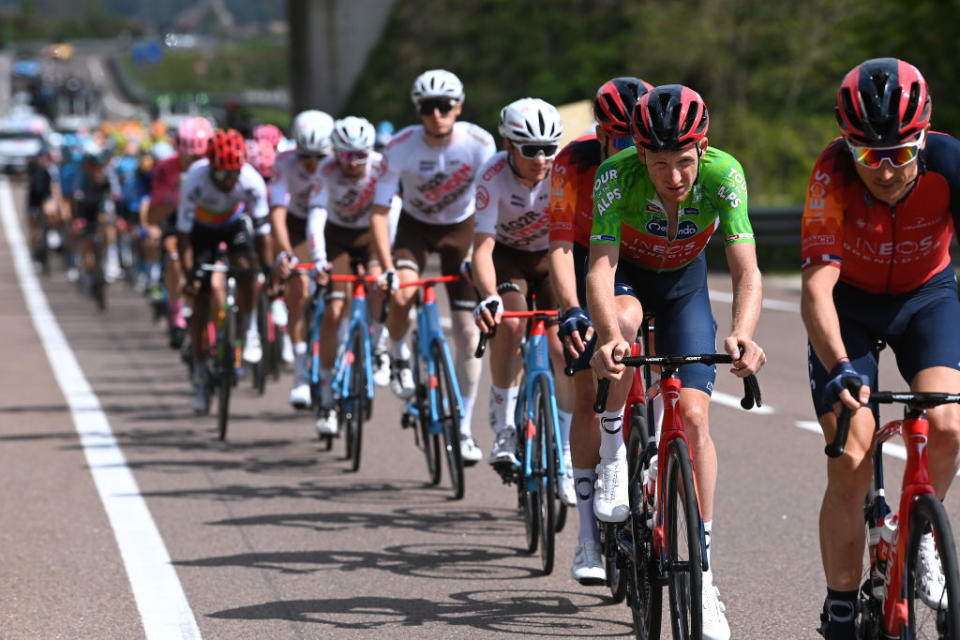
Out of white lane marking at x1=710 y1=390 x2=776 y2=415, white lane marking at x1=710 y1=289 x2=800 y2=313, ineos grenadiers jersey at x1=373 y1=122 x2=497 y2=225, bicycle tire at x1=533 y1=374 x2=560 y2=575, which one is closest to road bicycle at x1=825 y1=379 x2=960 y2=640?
bicycle tire at x1=533 y1=374 x2=560 y2=575

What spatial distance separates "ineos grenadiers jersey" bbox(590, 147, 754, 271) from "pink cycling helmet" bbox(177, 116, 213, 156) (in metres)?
8.09

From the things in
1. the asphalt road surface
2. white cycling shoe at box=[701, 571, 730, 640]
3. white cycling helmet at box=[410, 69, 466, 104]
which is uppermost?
white cycling helmet at box=[410, 69, 466, 104]

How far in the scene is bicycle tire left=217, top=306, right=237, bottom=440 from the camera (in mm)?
10875

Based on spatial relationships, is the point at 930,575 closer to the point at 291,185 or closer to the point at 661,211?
the point at 661,211

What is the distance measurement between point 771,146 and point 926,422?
96.4ft

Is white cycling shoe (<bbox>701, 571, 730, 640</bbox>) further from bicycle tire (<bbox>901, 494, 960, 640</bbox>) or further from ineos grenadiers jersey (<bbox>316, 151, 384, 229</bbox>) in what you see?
ineos grenadiers jersey (<bbox>316, 151, 384, 229</bbox>)

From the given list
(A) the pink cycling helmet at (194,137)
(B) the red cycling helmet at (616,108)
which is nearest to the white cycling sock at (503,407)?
(B) the red cycling helmet at (616,108)

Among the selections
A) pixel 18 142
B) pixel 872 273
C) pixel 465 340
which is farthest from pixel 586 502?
pixel 18 142

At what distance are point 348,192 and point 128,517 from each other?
3.50 meters

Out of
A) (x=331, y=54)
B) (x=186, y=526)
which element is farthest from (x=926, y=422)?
(x=331, y=54)

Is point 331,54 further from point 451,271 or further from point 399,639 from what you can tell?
point 399,639

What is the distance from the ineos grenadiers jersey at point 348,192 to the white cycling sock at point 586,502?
4968mm

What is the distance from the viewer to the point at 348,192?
36.1ft

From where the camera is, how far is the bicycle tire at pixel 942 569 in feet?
13.2
